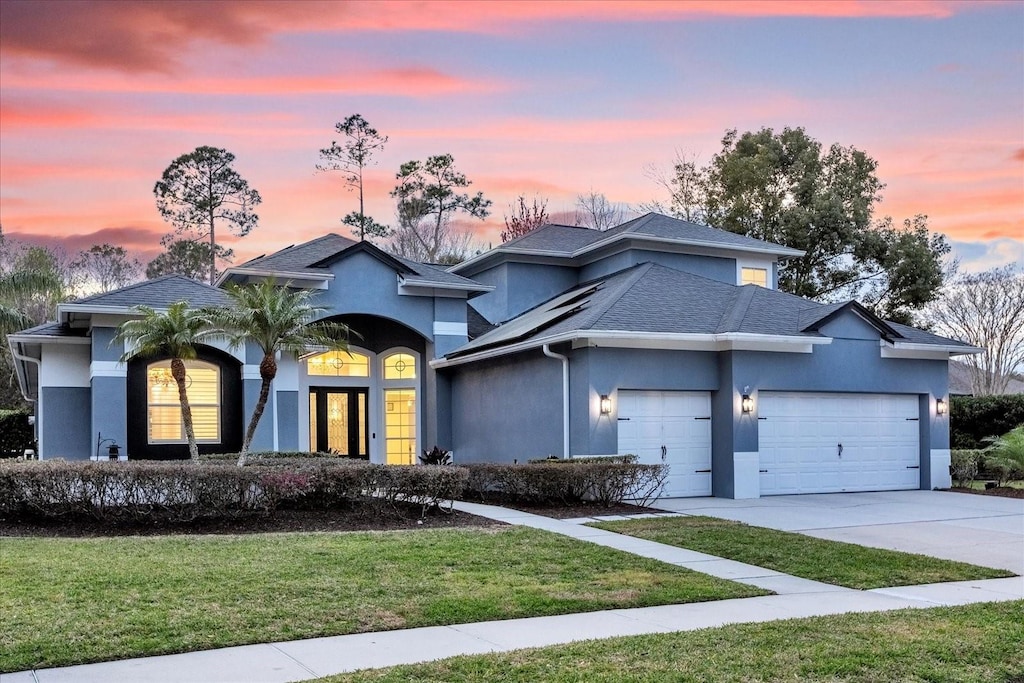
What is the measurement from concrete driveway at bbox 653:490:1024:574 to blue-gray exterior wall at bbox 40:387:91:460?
12831 mm

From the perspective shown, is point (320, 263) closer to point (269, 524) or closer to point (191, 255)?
point (269, 524)

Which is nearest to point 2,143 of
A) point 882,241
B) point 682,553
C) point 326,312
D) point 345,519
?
point 326,312

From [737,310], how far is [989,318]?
→ 2547cm

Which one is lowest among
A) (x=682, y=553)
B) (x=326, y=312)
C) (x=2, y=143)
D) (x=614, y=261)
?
(x=682, y=553)

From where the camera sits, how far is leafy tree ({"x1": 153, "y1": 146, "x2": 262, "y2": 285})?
1757 inches

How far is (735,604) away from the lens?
8.52 m

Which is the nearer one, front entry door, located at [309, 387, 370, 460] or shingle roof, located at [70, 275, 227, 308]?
shingle roof, located at [70, 275, 227, 308]

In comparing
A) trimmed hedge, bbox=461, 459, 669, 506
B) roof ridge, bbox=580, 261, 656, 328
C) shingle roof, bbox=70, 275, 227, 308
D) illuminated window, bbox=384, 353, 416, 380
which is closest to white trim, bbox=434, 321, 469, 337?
illuminated window, bbox=384, 353, 416, 380

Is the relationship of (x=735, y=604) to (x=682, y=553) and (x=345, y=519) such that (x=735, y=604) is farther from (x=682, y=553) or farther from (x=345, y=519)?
(x=345, y=519)

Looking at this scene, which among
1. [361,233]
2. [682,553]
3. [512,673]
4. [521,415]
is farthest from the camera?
[361,233]

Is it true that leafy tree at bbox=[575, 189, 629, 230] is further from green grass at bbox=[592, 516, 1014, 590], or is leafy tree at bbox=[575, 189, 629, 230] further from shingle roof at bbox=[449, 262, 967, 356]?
green grass at bbox=[592, 516, 1014, 590]

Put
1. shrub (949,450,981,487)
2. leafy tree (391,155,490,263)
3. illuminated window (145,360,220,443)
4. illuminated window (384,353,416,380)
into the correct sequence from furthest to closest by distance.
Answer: leafy tree (391,155,490,263)
illuminated window (384,353,416,380)
shrub (949,450,981,487)
illuminated window (145,360,220,443)

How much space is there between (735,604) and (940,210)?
30491 mm

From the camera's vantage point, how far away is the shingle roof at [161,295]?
1934cm
